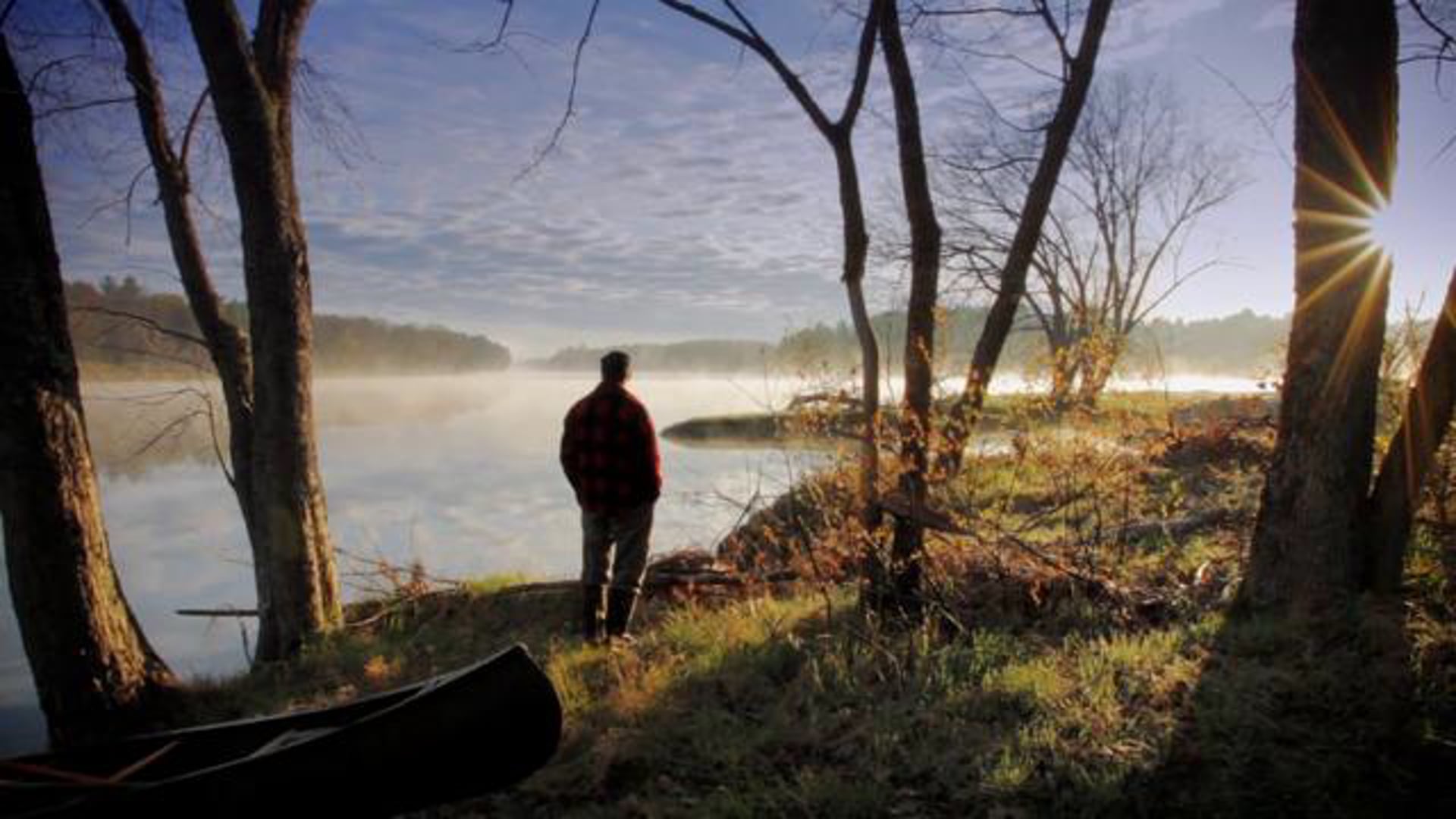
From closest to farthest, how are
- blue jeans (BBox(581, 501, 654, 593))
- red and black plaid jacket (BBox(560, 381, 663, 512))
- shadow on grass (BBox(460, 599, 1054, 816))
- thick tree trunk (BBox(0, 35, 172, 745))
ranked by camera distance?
shadow on grass (BBox(460, 599, 1054, 816)), thick tree trunk (BBox(0, 35, 172, 745)), red and black plaid jacket (BBox(560, 381, 663, 512)), blue jeans (BBox(581, 501, 654, 593))

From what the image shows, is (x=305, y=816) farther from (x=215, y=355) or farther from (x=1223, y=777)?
(x=215, y=355)

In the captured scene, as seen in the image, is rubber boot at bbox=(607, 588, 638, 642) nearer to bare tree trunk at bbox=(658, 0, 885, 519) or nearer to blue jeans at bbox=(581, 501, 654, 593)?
blue jeans at bbox=(581, 501, 654, 593)

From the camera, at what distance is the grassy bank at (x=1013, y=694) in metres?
3.33

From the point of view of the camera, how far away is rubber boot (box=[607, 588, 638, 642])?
261 inches

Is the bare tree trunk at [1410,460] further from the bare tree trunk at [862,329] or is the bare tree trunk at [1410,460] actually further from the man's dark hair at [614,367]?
the man's dark hair at [614,367]

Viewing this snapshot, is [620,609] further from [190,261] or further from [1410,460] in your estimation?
[190,261]

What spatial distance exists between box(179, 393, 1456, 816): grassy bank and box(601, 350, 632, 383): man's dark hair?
192 centimetres

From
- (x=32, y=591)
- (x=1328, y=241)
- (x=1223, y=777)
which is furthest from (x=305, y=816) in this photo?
(x=1328, y=241)

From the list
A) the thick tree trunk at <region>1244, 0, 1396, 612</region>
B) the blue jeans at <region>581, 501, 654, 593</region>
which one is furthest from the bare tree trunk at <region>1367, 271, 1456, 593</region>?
the blue jeans at <region>581, 501, 654, 593</region>

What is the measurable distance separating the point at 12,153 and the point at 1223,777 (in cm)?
792

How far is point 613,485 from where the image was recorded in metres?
6.48

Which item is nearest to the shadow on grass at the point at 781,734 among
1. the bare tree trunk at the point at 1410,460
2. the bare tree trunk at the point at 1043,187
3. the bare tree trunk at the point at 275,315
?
the bare tree trunk at the point at 1410,460

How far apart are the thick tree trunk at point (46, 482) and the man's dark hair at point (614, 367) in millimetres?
3748

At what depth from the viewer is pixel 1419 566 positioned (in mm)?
5070
